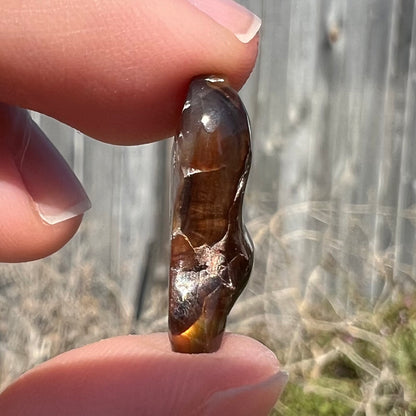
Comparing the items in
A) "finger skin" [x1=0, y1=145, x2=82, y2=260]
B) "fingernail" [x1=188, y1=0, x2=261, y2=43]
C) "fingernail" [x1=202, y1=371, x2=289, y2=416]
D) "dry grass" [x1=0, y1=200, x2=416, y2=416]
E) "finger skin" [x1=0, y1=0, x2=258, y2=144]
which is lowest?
"dry grass" [x1=0, y1=200, x2=416, y2=416]

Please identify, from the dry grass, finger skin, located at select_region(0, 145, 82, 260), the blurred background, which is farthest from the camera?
the blurred background

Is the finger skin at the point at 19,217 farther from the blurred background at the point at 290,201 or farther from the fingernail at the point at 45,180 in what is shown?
the blurred background at the point at 290,201

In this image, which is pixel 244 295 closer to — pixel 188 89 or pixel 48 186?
pixel 48 186

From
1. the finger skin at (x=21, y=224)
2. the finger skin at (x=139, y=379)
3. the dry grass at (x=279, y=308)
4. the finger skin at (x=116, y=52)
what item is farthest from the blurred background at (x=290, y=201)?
the finger skin at (x=116, y=52)

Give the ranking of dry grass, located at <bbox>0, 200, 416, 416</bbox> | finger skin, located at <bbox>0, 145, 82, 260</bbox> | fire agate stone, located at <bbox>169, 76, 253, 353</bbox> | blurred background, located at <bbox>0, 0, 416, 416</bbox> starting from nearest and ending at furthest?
fire agate stone, located at <bbox>169, 76, 253, 353</bbox> → finger skin, located at <bbox>0, 145, 82, 260</bbox> → dry grass, located at <bbox>0, 200, 416, 416</bbox> → blurred background, located at <bbox>0, 0, 416, 416</bbox>

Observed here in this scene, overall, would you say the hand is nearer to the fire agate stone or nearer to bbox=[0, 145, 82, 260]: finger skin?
the fire agate stone

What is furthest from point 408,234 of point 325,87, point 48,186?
point 48,186

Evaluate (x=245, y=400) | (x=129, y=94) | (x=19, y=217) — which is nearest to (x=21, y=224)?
(x=19, y=217)

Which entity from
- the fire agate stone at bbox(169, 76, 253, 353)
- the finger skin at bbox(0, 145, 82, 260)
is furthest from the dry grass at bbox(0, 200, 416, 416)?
the fire agate stone at bbox(169, 76, 253, 353)
